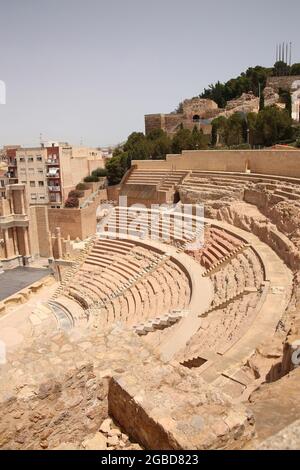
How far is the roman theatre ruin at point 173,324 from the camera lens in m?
4.02

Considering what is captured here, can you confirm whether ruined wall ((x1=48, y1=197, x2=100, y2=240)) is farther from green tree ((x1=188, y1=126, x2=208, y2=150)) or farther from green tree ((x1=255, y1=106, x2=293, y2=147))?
green tree ((x1=255, y1=106, x2=293, y2=147))

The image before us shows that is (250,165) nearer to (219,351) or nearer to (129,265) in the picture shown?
(129,265)

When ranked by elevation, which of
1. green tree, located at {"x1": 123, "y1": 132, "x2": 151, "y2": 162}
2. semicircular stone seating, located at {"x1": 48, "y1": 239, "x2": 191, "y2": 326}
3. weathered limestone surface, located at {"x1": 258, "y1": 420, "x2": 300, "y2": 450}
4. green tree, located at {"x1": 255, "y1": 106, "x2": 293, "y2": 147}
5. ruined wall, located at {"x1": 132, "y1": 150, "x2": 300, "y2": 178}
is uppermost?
green tree, located at {"x1": 255, "y1": 106, "x2": 293, "y2": 147}

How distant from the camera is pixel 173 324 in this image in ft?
36.9

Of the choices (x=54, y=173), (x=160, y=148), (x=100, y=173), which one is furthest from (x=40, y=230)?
(x=160, y=148)

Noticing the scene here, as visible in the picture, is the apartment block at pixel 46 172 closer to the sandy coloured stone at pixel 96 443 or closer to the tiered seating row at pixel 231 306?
the tiered seating row at pixel 231 306

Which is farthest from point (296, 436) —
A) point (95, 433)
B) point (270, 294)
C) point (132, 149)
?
point (132, 149)

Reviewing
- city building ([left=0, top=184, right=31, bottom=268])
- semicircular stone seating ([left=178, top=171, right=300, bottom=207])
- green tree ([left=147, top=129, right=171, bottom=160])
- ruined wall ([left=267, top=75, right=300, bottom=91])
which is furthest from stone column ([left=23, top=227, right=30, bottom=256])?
ruined wall ([left=267, top=75, right=300, bottom=91])

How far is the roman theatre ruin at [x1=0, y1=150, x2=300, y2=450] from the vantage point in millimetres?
4023

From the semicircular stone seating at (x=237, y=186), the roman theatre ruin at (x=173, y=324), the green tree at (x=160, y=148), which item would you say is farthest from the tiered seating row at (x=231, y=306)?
the green tree at (x=160, y=148)

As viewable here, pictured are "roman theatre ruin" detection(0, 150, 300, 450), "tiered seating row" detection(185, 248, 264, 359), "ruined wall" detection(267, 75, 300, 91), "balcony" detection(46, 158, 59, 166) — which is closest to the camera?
"roman theatre ruin" detection(0, 150, 300, 450)

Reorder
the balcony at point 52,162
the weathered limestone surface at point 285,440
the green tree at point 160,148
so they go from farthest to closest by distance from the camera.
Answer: the balcony at point 52,162, the green tree at point 160,148, the weathered limestone surface at point 285,440

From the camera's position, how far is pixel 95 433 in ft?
14.7

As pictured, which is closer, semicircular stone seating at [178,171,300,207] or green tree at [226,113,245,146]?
semicircular stone seating at [178,171,300,207]
